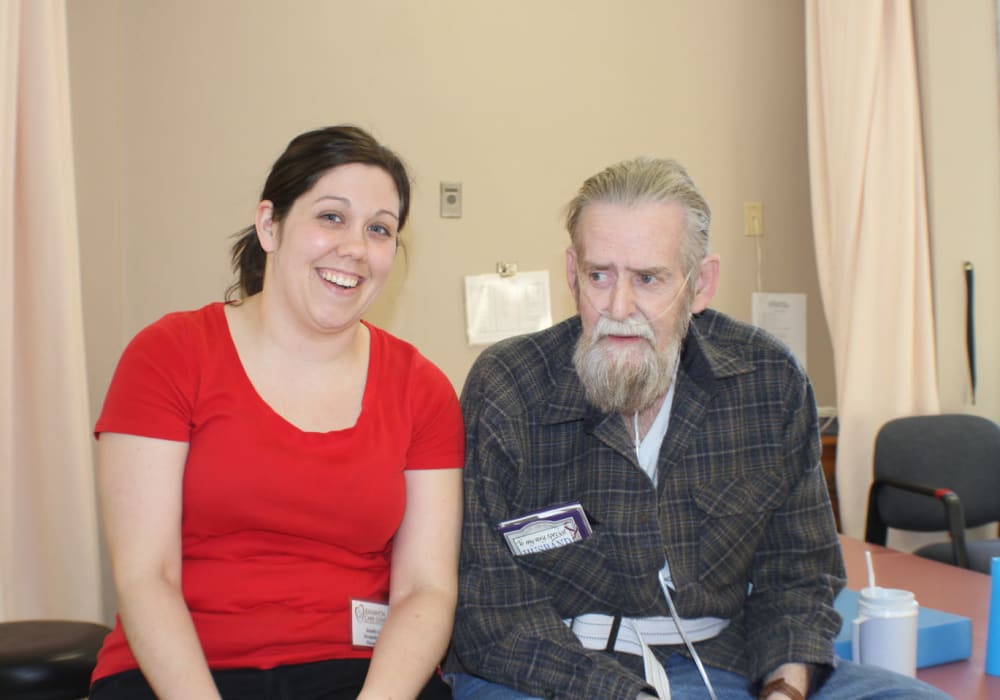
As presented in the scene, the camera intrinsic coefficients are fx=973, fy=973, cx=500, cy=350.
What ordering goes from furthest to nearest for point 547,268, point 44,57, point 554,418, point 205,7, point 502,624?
1. point 547,268
2. point 205,7
3. point 44,57
4. point 554,418
5. point 502,624

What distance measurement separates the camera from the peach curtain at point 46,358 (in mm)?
2412

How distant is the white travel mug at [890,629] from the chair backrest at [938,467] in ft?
5.57

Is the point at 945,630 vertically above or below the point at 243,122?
below

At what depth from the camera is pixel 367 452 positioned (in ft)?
5.94

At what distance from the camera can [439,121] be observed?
362cm

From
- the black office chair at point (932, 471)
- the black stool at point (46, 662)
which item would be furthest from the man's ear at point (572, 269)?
the black office chair at point (932, 471)

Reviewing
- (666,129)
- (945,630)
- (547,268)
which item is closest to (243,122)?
(547,268)

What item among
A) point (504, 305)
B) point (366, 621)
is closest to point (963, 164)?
point (504, 305)

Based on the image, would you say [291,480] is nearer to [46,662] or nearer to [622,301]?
[46,662]

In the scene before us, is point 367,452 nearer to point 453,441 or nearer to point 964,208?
point 453,441

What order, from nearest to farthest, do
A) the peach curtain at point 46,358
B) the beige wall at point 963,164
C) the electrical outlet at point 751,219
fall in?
the peach curtain at point 46,358
the beige wall at point 963,164
the electrical outlet at point 751,219

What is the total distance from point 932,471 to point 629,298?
2.11m

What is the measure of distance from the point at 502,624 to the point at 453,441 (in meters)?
0.36

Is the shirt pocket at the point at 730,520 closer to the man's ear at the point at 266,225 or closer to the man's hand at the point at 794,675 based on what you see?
the man's hand at the point at 794,675
